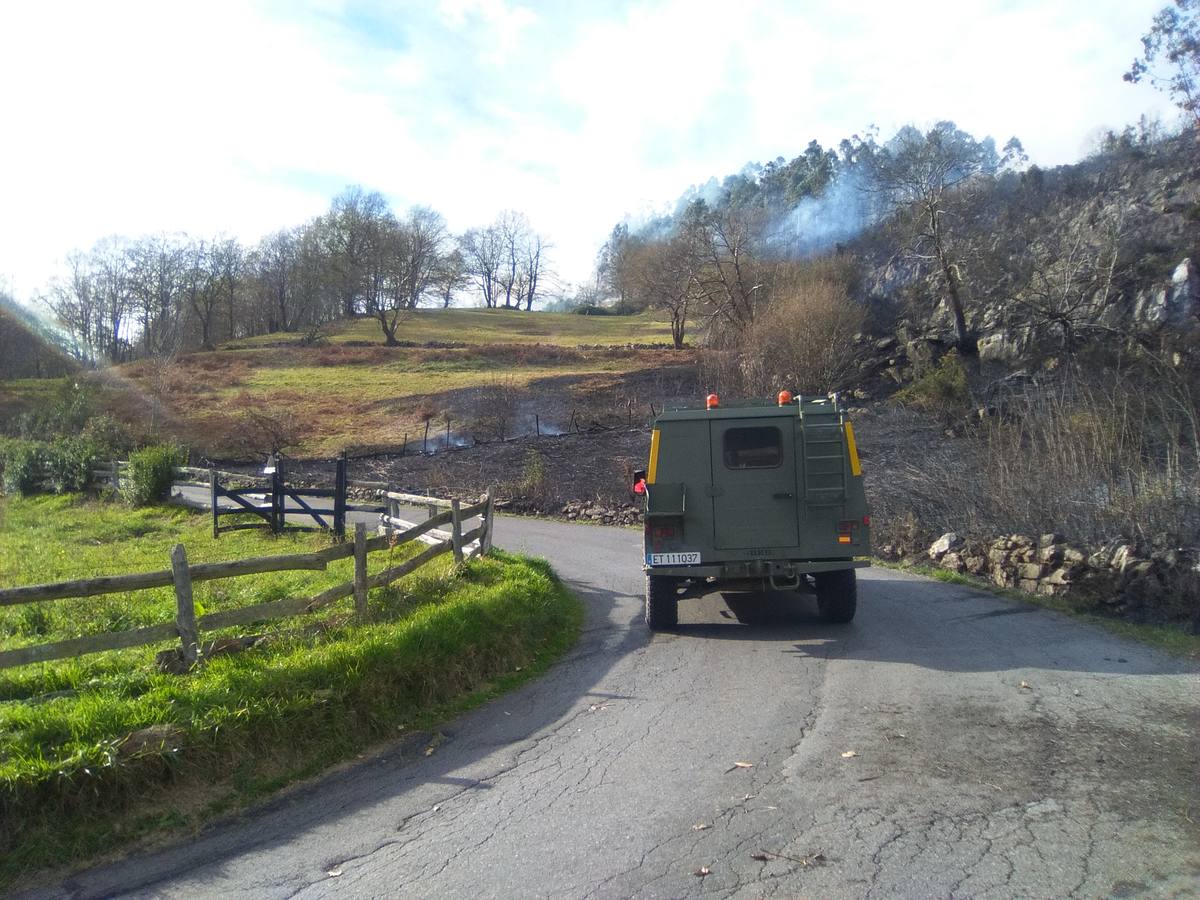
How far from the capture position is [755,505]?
9852mm

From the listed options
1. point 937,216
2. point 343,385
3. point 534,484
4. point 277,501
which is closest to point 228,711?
point 277,501

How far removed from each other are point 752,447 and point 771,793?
5237mm

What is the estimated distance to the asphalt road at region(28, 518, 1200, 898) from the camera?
4.32 meters

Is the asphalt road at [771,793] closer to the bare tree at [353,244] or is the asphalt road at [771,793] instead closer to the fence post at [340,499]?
the fence post at [340,499]

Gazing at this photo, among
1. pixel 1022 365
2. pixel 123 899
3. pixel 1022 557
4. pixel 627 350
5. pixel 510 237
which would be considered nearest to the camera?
pixel 123 899

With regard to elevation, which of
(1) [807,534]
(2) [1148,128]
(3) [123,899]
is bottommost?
(3) [123,899]

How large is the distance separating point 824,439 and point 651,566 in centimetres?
233

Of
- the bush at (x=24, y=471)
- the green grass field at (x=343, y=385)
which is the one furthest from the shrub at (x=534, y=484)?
the bush at (x=24, y=471)

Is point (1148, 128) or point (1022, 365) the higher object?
point (1148, 128)

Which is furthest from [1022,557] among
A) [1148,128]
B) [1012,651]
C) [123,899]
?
[1148,128]

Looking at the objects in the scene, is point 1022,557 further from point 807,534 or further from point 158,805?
point 158,805

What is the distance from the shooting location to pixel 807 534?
9742mm

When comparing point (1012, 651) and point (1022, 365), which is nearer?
point (1012, 651)

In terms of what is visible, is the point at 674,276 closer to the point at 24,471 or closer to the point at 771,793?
the point at 24,471
